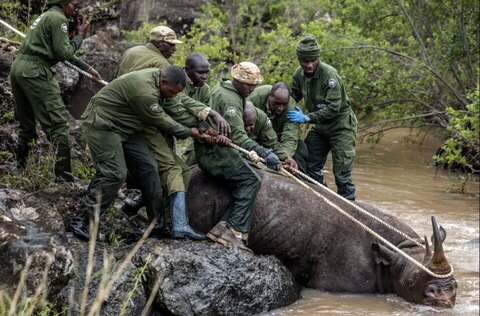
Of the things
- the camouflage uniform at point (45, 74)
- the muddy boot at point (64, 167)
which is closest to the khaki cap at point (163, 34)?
the camouflage uniform at point (45, 74)

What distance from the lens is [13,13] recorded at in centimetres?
1174

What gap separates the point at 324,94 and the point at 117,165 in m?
3.51

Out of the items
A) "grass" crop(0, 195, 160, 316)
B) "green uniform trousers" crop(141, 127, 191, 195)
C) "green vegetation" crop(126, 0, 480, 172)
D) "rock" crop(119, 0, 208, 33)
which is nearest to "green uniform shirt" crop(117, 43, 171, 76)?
"green uniform trousers" crop(141, 127, 191, 195)

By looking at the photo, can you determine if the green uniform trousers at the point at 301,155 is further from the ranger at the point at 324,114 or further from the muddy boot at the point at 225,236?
the muddy boot at the point at 225,236

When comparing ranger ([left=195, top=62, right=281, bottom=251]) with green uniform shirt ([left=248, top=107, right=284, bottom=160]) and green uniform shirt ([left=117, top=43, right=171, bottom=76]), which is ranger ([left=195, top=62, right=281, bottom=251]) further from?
green uniform shirt ([left=117, top=43, right=171, bottom=76])

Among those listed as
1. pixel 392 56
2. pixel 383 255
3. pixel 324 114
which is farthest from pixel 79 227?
pixel 392 56

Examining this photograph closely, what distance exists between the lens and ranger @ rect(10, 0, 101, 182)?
859 cm

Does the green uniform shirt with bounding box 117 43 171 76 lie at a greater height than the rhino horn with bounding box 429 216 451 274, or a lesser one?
greater

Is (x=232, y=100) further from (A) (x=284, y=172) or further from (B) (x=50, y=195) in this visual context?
(B) (x=50, y=195)

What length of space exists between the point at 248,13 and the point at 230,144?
13.7 meters

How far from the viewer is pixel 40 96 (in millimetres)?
8719

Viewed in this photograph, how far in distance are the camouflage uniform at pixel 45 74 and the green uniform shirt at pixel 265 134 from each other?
6.76ft

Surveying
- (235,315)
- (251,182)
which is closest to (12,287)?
(235,315)

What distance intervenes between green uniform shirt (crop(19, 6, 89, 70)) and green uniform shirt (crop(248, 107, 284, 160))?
83.8 inches
